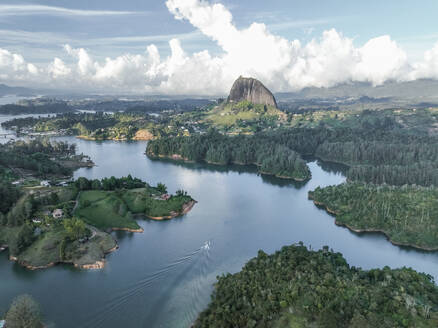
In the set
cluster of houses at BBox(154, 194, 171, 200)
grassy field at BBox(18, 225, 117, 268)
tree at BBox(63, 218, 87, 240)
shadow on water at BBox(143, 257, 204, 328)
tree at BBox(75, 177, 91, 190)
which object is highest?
tree at BBox(75, 177, 91, 190)

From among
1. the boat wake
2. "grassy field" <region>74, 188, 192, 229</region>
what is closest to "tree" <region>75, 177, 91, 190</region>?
"grassy field" <region>74, 188, 192, 229</region>

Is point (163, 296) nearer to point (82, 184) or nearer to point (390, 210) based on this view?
point (82, 184)

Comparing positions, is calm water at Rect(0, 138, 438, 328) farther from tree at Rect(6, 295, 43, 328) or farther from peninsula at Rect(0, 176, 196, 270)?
tree at Rect(6, 295, 43, 328)

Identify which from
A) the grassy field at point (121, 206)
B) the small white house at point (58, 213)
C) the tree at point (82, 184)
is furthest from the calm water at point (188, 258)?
the tree at point (82, 184)

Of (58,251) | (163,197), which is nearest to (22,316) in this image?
(58,251)

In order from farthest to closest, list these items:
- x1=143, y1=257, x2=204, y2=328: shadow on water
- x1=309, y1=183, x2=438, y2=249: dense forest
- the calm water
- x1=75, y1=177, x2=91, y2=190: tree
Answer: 1. x1=75, y1=177, x2=91, y2=190: tree
2. x1=309, y1=183, x2=438, y2=249: dense forest
3. the calm water
4. x1=143, y1=257, x2=204, y2=328: shadow on water

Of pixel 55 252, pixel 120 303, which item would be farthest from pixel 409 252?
pixel 55 252

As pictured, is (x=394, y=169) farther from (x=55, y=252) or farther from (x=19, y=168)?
(x=19, y=168)
